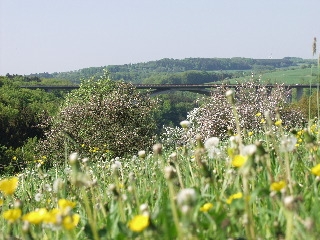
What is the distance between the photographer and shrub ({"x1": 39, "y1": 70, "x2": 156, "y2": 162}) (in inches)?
547

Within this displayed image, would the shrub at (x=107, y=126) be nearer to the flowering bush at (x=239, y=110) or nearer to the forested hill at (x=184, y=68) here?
the flowering bush at (x=239, y=110)

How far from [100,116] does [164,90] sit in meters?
38.4

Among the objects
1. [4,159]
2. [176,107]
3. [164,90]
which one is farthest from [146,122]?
[176,107]

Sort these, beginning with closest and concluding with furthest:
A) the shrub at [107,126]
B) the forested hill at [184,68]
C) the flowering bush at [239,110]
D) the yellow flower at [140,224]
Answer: the yellow flower at [140,224], the flowering bush at [239,110], the shrub at [107,126], the forested hill at [184,68]

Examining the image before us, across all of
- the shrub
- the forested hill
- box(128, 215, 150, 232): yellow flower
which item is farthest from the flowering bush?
the forested hill

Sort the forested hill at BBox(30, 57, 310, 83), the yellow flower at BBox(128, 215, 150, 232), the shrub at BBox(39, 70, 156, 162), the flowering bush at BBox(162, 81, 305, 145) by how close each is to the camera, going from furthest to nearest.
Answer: the forested hill at BBox(30, 57, 310, 83) → the shrub at BBox(39, 70, 156, 162) → the flowering bush at BBox(162, 81, 305, 145) → the yellow flower at BBox(128, 215, 150, 232)

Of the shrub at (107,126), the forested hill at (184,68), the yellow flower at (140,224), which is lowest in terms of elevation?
the forested hill at (184,68)

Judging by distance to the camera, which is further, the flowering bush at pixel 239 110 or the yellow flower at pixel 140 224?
the flowering bush at pixel 239 110

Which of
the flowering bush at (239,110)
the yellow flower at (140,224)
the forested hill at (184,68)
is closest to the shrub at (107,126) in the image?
the flowering bush at (239,110)

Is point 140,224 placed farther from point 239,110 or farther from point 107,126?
point 107,126

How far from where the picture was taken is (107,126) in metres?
14.2

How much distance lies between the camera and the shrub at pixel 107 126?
1391cm

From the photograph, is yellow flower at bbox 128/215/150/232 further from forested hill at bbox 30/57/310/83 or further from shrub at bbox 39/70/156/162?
forested hill at bbox 30/57/310/83

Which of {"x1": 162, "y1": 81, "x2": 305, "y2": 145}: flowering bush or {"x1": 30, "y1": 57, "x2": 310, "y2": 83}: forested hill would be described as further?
{"x1": 30, "y1": 57, "x2": 310, "y2": 83}: forested hill
